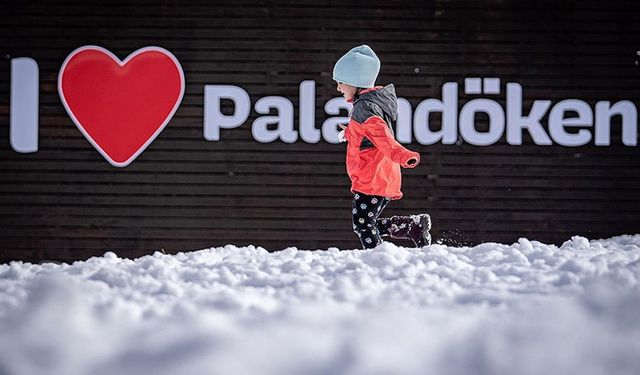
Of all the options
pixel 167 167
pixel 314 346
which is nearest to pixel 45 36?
pixel 167 167

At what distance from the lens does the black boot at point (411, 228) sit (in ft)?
20.9

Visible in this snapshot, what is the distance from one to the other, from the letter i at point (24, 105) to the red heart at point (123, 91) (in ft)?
0.95

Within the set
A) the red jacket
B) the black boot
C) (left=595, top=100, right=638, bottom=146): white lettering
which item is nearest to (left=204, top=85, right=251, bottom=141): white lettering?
the red jacket

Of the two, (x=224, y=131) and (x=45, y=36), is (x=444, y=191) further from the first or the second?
(x=45, y=36)

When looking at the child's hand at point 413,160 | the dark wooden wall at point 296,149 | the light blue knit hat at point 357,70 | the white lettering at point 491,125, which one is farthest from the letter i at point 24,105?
the white lettering at point 491,125

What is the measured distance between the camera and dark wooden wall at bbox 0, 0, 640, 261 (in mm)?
8023

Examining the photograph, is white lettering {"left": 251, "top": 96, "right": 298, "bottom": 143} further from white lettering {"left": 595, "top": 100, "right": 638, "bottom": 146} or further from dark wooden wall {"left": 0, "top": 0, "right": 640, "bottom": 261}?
white lettering {"left": 595, "top": 100, "right": 638, "bottom": 146}

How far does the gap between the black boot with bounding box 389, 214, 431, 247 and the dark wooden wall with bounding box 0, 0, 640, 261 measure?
65.2 inches

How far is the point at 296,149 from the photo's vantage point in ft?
26.5

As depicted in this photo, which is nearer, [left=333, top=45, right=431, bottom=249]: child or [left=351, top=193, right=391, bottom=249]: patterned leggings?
[left=333, top=45, right=431, bottom=249]: child

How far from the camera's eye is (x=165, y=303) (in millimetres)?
3602

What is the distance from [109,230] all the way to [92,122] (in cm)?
113

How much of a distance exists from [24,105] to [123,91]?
104 centimetres

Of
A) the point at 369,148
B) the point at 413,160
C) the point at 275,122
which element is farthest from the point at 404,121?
the point at 413,160
